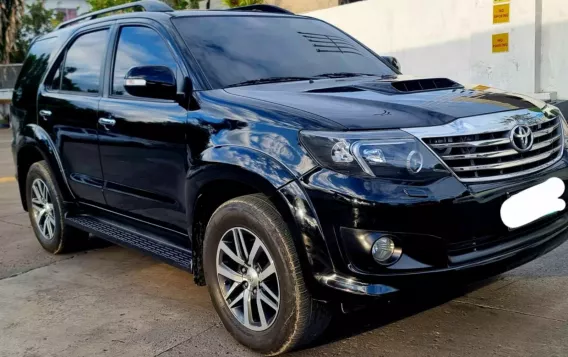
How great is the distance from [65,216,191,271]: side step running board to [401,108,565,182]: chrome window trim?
4.98 feet

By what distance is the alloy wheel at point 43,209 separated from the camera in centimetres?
515

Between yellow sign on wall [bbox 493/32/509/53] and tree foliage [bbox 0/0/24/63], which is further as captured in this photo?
tree foliage [bbox 0/0/24/63]

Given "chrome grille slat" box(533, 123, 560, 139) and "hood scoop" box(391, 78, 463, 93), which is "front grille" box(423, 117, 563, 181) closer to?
"chrome grille slat" box(533, 123, 560, 139)

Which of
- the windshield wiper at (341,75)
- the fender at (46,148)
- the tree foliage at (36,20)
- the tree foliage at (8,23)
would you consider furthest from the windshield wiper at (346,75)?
the tree foliage at (36,20)

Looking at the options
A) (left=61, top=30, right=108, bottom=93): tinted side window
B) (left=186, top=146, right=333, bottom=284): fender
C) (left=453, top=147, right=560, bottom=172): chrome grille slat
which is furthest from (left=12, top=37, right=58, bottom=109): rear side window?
(left=453, top=147, right=560, bottom=172): chrome grille slat

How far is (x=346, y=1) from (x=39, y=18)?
24952 millimetres

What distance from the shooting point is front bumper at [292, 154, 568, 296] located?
8.68 ft

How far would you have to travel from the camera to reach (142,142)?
3.80 meters

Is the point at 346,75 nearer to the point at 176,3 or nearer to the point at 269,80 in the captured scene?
the point at 269,80

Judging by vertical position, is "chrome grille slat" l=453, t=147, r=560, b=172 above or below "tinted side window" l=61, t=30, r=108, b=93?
below

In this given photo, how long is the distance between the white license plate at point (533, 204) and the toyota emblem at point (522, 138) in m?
0.20

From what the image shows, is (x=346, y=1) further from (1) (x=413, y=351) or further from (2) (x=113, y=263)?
(1) (x=413, y=351)

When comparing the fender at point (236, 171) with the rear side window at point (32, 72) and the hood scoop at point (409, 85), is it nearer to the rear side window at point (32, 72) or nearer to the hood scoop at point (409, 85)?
the hood scoop at point (409, 85)

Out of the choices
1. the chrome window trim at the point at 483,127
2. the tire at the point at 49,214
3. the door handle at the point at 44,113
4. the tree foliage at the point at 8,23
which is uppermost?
the tree foliage at the point at 8,23
